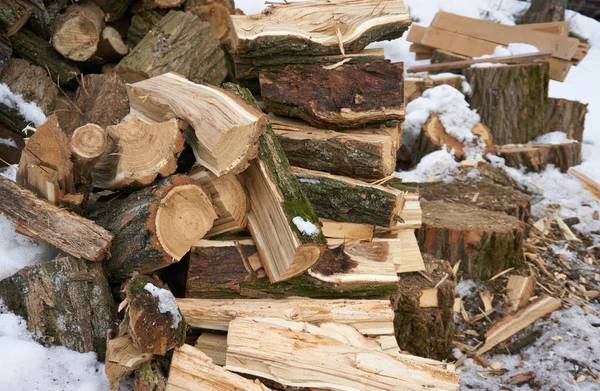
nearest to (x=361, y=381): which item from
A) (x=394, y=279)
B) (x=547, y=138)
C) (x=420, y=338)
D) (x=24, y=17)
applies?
(x=394, y=279)

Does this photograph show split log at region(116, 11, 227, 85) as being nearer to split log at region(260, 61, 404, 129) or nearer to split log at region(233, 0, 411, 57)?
split log at region(233, 0, 411, 57)

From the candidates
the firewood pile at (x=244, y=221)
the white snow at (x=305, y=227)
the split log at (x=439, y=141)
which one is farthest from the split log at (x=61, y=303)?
the split log at (x=439, y=141)

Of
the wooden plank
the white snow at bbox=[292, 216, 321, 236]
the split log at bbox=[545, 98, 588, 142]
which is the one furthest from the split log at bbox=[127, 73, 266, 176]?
the wooden plank

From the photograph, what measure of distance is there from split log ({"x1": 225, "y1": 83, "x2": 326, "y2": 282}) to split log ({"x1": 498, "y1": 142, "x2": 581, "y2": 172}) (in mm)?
3603

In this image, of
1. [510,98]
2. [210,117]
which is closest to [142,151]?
[210,117]

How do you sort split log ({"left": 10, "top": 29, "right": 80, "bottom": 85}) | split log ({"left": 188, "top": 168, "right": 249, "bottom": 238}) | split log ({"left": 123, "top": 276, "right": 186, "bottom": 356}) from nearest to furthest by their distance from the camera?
split log ({"left": 123, "top": 276, "right": 186, "bottom": 356}), split log ({"left": 188, "top": 168, "right": 249, "bottom": 238}), split log ({"left": 10, "top": 29, "right": 80, "bottom": 85})

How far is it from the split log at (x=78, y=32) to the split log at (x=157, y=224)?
1.89m

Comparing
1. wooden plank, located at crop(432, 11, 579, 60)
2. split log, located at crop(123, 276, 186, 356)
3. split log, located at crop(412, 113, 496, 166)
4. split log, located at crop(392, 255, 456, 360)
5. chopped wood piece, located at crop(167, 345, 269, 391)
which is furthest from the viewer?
wooden plank, located at crop(432, 11, 579, 60)

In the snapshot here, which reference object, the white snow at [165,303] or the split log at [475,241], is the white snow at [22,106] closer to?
the white snow at [165,303]

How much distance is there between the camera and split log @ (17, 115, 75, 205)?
271 centimetres

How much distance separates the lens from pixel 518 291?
419 centimetres

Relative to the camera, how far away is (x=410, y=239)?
3.63 m

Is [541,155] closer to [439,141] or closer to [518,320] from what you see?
[439,141]

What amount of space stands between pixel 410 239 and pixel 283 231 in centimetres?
116
